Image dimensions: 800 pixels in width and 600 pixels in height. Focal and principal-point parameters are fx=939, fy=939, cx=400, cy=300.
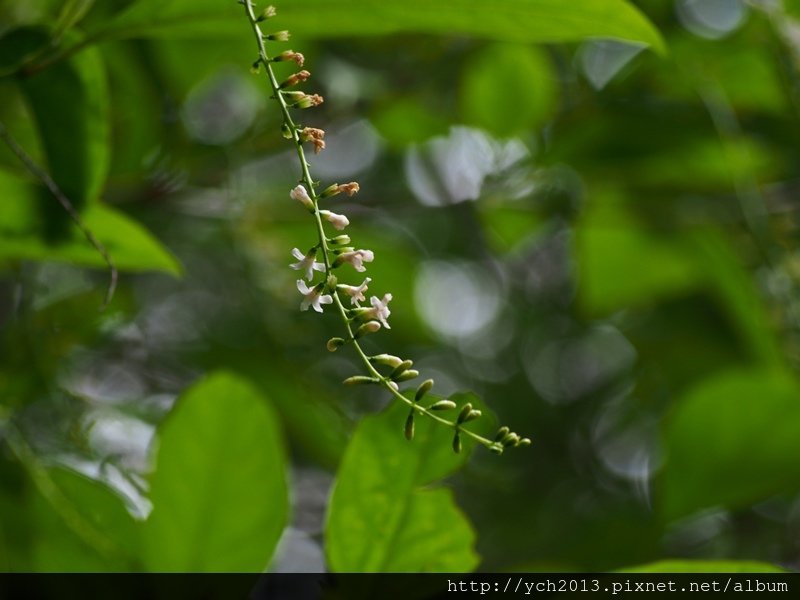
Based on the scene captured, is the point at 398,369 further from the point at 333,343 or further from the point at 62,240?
the point at 62,240

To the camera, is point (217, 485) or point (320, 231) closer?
point (320, 231)

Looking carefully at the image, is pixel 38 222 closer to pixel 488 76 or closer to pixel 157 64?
pixel 157 64

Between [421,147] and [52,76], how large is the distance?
89 centimetres

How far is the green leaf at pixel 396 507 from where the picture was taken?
634 mm

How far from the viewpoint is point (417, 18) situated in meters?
0.67

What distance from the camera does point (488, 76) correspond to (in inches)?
50.3

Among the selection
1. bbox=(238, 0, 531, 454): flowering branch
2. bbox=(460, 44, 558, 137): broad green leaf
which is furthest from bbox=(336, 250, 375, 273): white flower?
bbox=(460, 44, 558, 137): broad green leaf

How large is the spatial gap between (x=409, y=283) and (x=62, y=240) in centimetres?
81

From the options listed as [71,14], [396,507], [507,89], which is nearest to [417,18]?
[71,14]

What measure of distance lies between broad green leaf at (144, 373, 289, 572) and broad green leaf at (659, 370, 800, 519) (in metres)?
0.42

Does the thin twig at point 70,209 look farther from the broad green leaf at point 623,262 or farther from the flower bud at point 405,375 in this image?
the broad green leaf at point 623,262

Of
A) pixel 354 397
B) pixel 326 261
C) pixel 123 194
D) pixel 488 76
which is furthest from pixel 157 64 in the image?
pixel 326 261

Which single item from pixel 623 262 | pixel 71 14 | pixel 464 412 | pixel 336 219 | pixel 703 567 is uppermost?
pixel 71 14

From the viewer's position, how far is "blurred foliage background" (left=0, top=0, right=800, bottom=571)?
0.68 meters
